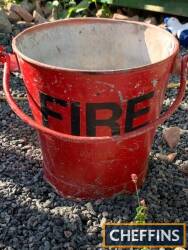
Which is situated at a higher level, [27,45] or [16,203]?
[27,45]

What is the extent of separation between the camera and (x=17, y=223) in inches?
85.5

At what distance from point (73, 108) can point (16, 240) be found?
0.66 meters

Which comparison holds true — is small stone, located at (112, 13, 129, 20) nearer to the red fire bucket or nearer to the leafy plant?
the leafy plant

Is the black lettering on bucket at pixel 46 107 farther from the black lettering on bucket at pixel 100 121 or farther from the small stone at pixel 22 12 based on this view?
Result: the small stone at pixel 22 12

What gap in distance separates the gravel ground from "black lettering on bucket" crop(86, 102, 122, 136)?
0.44 metres

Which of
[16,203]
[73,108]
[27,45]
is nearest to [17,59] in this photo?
[27,45]

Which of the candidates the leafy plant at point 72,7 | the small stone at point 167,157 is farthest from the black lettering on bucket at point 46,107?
the leafy plant at point 72,7

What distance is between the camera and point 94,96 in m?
1.87

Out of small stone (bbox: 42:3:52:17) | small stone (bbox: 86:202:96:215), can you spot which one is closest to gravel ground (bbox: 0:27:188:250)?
small stone (bbox: 86:202:96:215)

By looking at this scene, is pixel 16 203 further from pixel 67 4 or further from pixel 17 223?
pixel 67 4

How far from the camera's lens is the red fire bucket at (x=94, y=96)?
6.17 ft

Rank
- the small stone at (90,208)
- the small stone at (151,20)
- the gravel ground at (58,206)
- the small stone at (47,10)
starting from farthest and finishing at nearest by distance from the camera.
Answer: the small stone at (47,10) < the small stone at (151,20) < the small stone at (90,208) < the gravel ground at (58,206)

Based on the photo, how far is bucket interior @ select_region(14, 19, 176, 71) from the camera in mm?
2217

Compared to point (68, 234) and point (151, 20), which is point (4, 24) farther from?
point (68, 234)
